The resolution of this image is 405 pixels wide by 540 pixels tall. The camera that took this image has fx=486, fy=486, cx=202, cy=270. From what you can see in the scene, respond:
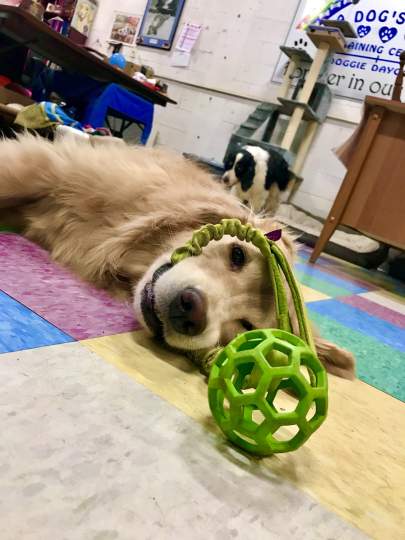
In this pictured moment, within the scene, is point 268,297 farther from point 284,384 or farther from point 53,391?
point 53,391

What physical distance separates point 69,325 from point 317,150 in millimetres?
4389

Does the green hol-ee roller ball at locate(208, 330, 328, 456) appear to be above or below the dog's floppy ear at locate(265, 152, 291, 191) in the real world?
below

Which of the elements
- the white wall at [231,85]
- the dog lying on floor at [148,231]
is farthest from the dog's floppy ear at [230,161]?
the dog lying on floor at [148,231]

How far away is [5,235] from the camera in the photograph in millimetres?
1397

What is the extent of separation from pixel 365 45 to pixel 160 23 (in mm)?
2747

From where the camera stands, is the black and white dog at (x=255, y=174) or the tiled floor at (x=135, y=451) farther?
the black and white dog at (x=255, y=174)

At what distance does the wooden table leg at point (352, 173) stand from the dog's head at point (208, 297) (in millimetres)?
2357

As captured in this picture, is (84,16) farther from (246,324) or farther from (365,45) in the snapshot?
(246,324)

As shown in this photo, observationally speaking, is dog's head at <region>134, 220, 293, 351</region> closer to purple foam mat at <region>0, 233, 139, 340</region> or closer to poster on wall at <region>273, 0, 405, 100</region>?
purple foam mat at <region>0, 233, 139, 340</region>

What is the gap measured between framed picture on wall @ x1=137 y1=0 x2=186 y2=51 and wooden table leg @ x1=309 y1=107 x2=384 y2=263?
3.69 m

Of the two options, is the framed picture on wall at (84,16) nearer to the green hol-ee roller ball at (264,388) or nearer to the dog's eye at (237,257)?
the dog's eye at (237,257)

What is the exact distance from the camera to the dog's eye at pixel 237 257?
44.6 inches

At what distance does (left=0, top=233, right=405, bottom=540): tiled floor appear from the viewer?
1.73 ft

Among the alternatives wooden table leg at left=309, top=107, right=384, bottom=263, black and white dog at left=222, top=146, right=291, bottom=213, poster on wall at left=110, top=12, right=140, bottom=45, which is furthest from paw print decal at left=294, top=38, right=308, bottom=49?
poster on wall at left=110, top=12, right=140, bottom=45
